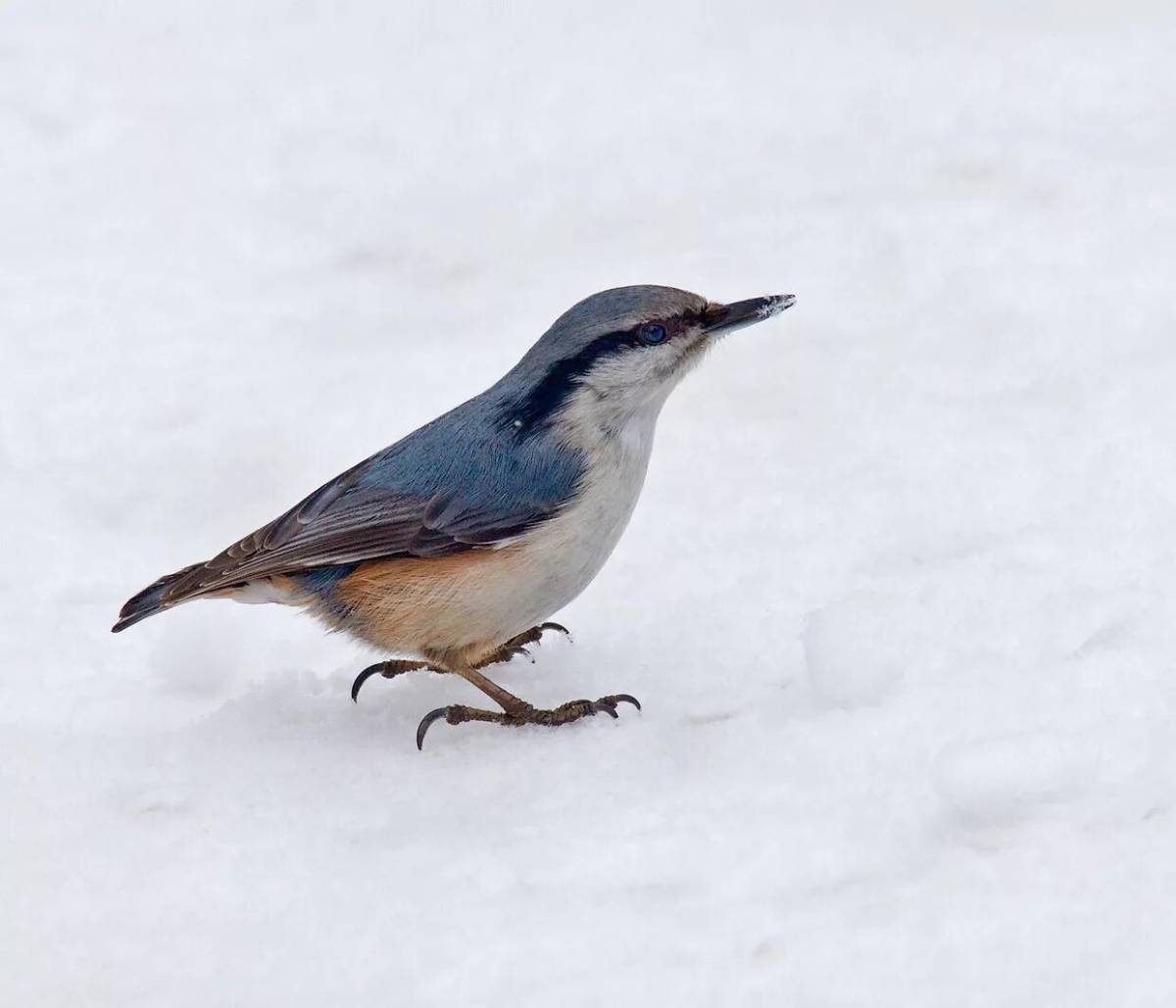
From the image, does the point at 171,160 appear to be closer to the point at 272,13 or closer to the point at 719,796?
the point at 272,13

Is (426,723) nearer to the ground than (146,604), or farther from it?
→ nearer to the ground

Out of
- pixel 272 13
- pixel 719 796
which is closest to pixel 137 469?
pixel 719 796

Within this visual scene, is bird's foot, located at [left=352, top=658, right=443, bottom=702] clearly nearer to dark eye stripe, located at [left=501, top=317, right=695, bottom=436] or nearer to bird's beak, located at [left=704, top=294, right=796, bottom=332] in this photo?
dark eye stripe, located at [left=501, top=317, right=695, bottom=436]

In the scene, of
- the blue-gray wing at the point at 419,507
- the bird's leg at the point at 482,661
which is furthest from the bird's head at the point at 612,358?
the bird's leg at the point at 482,661

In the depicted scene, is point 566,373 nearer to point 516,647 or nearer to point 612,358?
point 612,358

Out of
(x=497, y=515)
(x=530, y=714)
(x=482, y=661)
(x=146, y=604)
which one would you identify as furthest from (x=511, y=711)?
(x=146, y=604)
